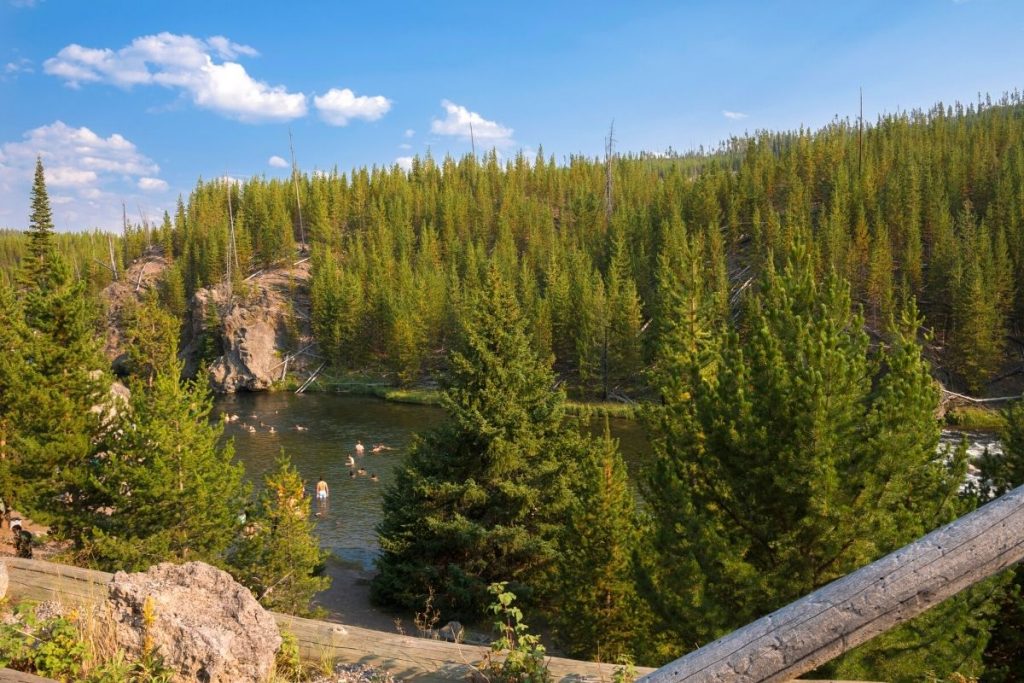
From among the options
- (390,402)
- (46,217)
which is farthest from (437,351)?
(46,217)

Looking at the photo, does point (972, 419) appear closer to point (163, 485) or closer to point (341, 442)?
point (341, 442)

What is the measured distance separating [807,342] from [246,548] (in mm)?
16050

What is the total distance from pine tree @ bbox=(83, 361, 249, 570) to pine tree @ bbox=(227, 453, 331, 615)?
1.15 metres

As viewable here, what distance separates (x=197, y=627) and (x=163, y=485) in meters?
14.3

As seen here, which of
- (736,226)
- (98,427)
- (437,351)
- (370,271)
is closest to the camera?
(98,427)

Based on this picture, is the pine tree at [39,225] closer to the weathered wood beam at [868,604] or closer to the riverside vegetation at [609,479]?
the riverside vegetation at [609,479]

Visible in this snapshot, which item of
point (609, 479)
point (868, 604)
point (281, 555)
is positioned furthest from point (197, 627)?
point (281, 555)

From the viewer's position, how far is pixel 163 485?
1838 cm

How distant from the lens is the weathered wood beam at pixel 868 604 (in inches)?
153

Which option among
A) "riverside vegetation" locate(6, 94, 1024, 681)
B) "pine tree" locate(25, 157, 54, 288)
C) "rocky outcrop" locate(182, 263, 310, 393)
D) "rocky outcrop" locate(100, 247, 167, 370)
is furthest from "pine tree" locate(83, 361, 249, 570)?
"rocky outcrop" locate(100, 247, 167, 370)

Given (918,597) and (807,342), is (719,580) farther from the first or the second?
(918,597)

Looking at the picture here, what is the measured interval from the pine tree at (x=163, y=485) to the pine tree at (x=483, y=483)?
570 cm

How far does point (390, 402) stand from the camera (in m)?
71.5

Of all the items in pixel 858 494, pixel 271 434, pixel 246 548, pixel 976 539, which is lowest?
pixel 271 434
